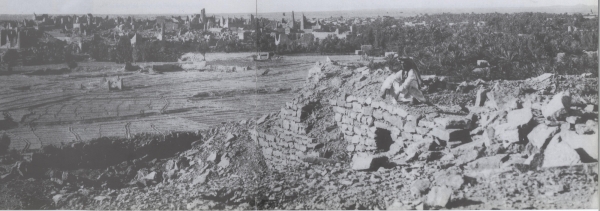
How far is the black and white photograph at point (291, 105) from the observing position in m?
7.14

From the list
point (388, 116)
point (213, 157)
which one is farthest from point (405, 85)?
point (213, 157)

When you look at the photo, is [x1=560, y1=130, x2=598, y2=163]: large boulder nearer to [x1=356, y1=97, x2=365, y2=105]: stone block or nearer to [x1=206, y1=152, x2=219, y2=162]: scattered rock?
[x1=356, y1=97, x2=365, y2=105]: stone block

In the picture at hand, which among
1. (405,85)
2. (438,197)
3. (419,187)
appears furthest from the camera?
(405,85)

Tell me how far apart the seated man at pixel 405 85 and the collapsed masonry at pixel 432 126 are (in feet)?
0.65

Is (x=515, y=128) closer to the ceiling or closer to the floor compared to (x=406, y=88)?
closer to the floor

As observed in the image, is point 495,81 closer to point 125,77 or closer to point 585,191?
point 585,191

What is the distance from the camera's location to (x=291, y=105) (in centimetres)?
923

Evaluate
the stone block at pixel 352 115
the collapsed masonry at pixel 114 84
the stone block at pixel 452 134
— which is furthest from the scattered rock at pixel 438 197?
the collapsed masonry at pixel 114 84

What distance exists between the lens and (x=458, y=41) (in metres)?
9.37

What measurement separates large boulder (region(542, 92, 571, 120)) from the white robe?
1835 mm

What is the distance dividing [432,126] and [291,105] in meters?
2.77

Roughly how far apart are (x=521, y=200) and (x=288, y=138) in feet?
13.2

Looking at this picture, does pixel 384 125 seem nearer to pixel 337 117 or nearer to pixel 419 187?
pixel 337 117

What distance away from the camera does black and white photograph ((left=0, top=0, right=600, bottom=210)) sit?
714 centimetres
